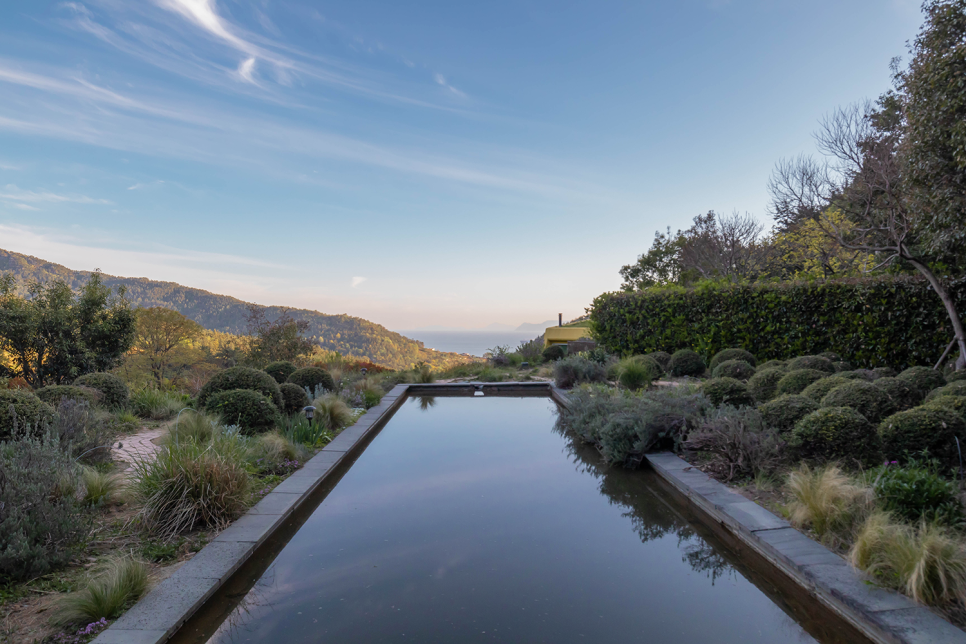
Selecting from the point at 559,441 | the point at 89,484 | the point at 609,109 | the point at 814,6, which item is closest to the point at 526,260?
the point at 609,109

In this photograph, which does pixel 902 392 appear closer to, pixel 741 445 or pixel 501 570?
pixel 741 445

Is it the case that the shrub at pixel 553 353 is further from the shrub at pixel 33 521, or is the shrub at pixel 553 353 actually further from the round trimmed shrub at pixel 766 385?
the shrub at pixel 33 521

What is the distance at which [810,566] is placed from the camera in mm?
2549

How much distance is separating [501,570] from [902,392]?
4.38 meters

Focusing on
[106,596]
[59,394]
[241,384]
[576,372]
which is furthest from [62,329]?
[576,372]

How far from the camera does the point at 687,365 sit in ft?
32.4

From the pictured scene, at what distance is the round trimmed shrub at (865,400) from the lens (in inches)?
168

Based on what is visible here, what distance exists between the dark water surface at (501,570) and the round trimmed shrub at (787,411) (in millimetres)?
1248

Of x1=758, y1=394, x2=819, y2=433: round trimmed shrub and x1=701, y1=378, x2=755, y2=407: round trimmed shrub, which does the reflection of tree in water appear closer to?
x1=758, y1=394, x2=819, y2=433: round trimmed shrub

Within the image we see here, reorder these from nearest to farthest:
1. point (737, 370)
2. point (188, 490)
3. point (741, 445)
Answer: point (188, 490)
point (741, 445)
point (737, 370)

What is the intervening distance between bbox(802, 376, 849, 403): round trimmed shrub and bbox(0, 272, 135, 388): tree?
10.5 meters

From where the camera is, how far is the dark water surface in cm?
226

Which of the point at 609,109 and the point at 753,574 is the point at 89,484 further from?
the point at 609,109

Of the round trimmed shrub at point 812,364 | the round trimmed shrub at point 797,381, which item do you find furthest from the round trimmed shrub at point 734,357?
the round trimmed shrub at point 797,381
